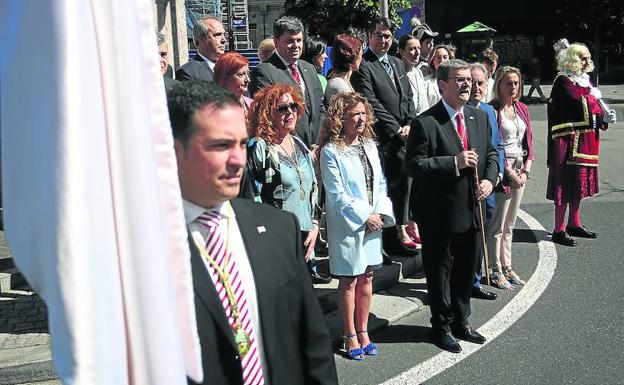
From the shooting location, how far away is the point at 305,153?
4.75 meters

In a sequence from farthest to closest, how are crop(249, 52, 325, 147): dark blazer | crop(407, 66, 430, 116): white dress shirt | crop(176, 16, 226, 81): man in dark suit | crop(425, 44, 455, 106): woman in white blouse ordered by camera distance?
crop(425, 44, 455, 106): woman in white blouse → crop(407, 66, 430, 116): white dress shirt → crop(176, 16, 226, 81): man in dark suit → crop(249, 52, 325, 147): dark blazer

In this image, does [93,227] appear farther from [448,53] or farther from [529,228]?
[529,228]

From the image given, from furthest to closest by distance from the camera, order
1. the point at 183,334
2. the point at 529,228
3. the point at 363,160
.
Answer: the point at 529,228 < the point at 363,160 < the point at 183,334

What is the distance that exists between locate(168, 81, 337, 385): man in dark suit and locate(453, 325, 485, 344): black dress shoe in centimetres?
324

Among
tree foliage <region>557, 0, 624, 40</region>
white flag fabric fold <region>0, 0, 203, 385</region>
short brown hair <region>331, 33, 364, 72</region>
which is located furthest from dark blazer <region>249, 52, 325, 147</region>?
tree foliage <region>557, 0, 624, 40</region>

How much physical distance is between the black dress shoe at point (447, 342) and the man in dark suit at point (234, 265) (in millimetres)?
3041

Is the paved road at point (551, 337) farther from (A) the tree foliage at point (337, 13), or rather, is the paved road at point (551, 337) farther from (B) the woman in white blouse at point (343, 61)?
(A) the tree foliage at point (337, 13)

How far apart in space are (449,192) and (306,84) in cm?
175

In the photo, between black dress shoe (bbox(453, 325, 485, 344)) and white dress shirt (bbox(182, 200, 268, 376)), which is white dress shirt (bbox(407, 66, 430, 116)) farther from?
white dress shirt (bbox(182, 200, 268, 376))

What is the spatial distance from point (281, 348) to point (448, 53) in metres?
6.32

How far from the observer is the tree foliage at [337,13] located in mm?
22305

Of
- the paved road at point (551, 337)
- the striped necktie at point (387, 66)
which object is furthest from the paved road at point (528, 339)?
the striped necktie at point (387, 66)

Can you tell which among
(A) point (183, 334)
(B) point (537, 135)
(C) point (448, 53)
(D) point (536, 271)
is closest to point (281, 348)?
(A) point (183, 334)

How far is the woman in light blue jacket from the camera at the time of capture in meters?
4.76
